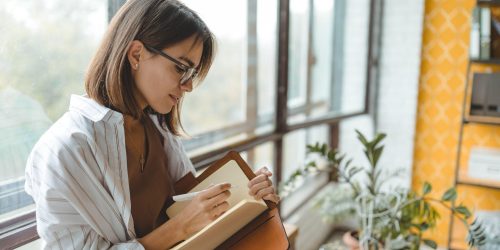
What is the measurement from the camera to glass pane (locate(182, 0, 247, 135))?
2016 mm

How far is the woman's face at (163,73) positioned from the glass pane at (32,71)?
31 centimetres

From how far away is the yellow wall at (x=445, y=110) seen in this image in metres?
3.27

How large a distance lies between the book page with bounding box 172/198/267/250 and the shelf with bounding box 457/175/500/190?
2.45 meters

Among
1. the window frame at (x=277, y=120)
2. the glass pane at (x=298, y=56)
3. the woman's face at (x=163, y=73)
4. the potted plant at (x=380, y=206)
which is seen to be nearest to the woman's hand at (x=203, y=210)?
the woman's face at (x=163, y=73)

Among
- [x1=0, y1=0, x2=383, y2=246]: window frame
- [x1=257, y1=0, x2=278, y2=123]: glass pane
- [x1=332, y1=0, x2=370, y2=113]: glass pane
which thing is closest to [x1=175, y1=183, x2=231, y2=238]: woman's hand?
[x1=0, y1=0, x2=383, y2=246]: window frame

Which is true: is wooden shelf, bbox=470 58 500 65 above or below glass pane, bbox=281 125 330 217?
above

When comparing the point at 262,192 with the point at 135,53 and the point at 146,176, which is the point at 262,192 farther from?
the point at 135,53

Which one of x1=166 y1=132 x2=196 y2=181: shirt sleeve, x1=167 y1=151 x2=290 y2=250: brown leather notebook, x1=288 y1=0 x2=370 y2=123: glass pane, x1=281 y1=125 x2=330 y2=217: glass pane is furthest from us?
x1=281 y1=125 x2=330 y2=217: glass pane

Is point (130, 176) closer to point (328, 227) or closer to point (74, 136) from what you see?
point (74, 136)

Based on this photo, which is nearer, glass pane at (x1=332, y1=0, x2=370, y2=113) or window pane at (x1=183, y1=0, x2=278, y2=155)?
window pane at (x1=183, y1=0, x2=278, y2=155)

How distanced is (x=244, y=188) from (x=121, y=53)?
1.54 ft

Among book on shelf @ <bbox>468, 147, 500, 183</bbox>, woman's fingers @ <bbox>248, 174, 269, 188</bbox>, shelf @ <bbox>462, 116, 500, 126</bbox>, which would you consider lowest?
book on shelf @ <bbox>468, 147, 500, 183</bbox>

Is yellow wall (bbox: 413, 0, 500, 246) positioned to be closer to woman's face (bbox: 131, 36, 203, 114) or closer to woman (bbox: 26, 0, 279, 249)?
woman (bbox: 26, 0, 279, 249)

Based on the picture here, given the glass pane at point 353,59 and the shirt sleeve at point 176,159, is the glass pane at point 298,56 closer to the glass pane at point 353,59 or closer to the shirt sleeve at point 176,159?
the glass pane at point 353,59
